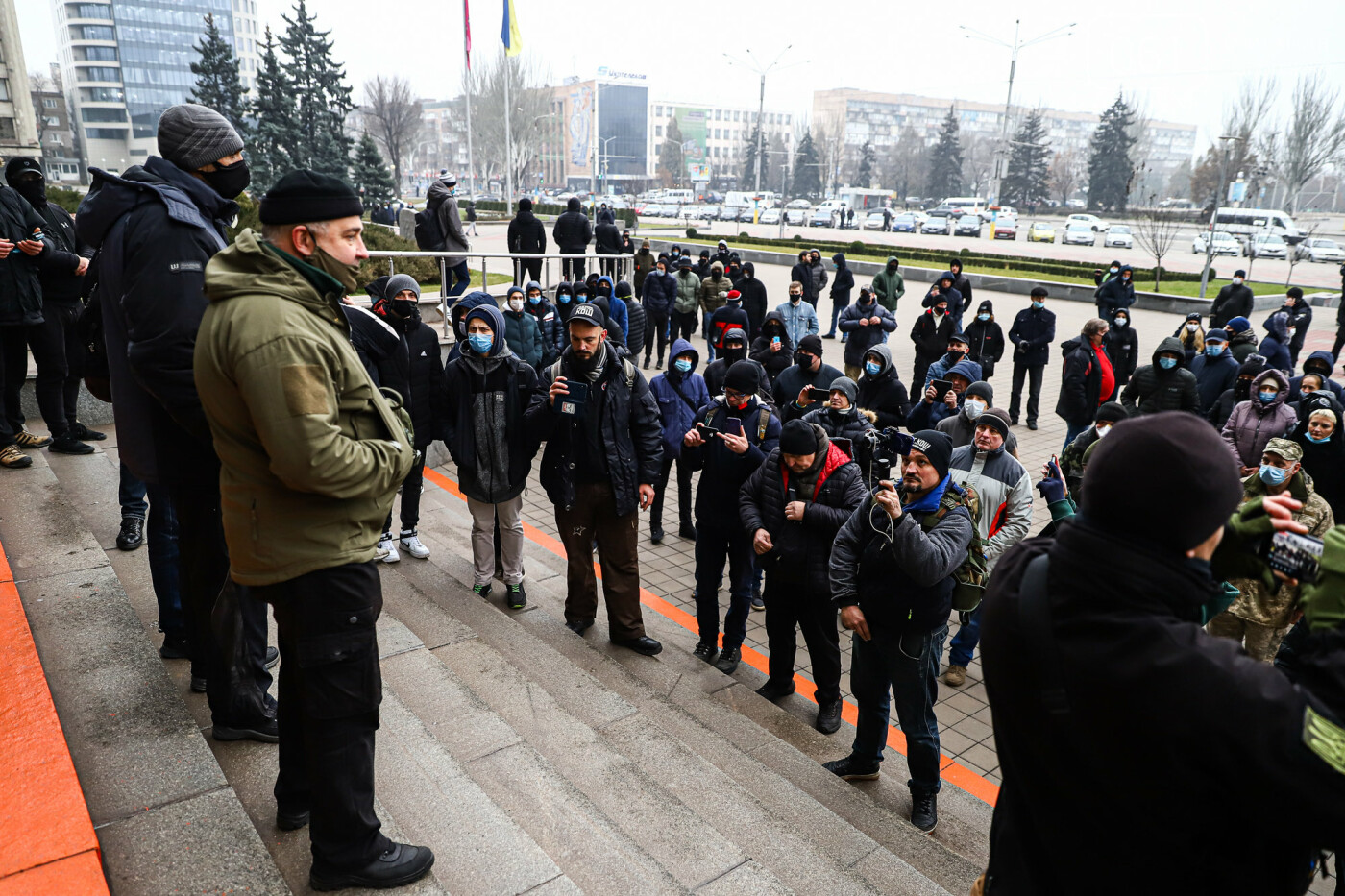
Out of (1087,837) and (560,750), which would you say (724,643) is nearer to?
(560,750)

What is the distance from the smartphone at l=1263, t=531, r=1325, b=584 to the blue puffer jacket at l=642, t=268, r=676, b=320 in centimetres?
1375

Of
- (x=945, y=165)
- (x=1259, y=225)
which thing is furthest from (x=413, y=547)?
(x=945, y=165)

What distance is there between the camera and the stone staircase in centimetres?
265

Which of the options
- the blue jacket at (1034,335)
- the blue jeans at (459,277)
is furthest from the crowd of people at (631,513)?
the blue jeans at (459,277)

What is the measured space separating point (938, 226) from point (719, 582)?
51.5 meters

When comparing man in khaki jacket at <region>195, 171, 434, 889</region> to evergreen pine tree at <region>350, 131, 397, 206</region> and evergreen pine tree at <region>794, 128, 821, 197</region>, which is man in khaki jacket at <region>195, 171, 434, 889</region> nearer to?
evergreen pine tree at <region>350, 131, 397, 206</region>

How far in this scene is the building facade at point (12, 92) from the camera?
30.3 m

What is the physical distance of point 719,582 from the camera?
5.57 m

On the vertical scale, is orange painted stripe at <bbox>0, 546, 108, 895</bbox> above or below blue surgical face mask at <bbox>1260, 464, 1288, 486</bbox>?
below

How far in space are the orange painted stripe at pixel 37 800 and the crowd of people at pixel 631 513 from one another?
52cm

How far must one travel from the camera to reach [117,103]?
338ft

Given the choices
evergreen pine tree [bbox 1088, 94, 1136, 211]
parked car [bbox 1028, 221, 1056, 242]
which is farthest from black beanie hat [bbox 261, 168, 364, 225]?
Answer: evergreen pine tree [bbox 1088, 94, 1136, 211]

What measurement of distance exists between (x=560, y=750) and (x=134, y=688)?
5.82 feet

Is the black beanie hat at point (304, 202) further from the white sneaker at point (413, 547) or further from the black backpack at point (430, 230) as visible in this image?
the black backpack at point (430, 230)
